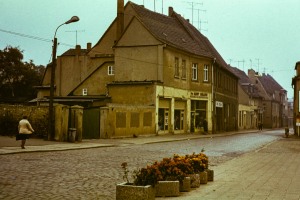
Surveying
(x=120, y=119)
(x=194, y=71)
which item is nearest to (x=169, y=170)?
(x=120, y=119)

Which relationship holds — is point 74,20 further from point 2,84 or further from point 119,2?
point 2,84

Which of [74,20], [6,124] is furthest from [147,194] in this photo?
[6,124]

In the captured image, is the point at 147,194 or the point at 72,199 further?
the point at 72,199

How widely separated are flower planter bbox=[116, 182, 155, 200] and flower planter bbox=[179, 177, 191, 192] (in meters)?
1.58

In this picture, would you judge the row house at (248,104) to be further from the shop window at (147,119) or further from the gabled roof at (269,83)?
the shop window at (147,119)

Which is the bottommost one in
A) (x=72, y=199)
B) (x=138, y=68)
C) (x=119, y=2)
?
(x=72, y=199)

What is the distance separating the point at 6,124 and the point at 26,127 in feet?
30.9

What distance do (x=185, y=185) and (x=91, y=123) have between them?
23.3 metres

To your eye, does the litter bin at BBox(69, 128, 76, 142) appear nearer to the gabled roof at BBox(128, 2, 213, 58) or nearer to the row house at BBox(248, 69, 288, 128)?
the gabled roof at BBox(128, 2, 213, 58)

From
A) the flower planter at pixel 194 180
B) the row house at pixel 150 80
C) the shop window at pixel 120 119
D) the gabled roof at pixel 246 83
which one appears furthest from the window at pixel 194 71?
the gabled roof at pixel 246 83

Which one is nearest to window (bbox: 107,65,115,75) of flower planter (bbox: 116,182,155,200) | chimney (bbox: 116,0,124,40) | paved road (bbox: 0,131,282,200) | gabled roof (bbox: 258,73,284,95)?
chimney (bbox: 116,0,124,40)

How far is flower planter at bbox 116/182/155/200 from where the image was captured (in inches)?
342

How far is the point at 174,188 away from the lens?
973 cm

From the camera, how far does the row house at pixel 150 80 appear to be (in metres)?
37.4
